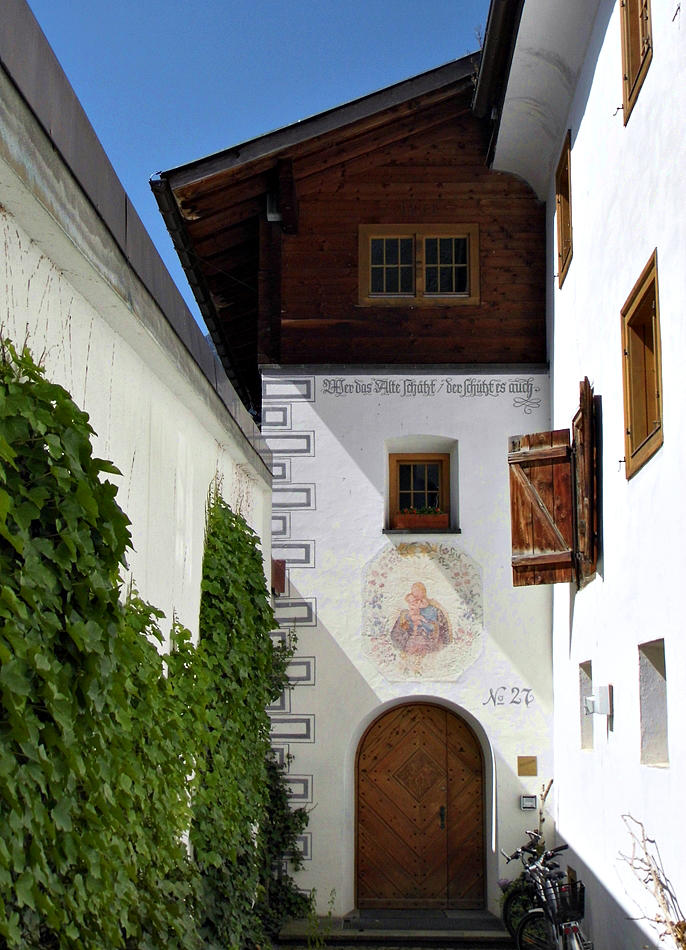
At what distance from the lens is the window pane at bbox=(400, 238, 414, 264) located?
12.3 m

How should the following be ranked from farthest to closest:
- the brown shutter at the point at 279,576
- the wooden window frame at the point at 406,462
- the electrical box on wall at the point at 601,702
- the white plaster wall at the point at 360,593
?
the wooden window frame at the point at 406,462, the brown shutter at the point at 279,576, the white plaster wall at the point at 360,593, the electrical box on wall at the point at 601,702

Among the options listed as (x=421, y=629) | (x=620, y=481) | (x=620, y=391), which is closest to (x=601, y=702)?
(x=620, y=481)

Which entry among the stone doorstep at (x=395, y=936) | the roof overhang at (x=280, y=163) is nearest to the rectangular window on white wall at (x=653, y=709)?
the stone doorstep at (x=395, y=936)

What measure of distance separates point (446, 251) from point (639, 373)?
5080 millimetres

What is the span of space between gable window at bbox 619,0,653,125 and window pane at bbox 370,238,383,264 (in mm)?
4643

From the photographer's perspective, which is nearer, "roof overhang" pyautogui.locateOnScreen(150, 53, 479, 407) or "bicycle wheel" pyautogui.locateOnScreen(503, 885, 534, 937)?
"bicycle wheel" pyautogui.locateOnScreen(503, 885, 534, 937)

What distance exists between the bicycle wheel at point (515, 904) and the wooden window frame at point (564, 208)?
5.40m

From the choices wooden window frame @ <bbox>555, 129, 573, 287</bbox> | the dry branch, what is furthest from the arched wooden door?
wooden window frame @ <bbox>555, 129, 573, 287</bbox>

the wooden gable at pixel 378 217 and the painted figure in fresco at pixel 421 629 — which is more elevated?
the wooden gable at pixel 378 217

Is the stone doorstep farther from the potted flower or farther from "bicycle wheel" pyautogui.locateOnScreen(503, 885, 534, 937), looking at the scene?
the potted flower

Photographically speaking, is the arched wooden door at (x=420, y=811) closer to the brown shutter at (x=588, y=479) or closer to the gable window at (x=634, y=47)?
the brown shutter at (x=588, y=479)

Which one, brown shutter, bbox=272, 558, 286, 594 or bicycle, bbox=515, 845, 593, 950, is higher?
brown shutter, bbox=272, 558, 286, 594

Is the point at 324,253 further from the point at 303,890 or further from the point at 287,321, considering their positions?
the point at 303,890

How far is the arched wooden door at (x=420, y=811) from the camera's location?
11.5 m
